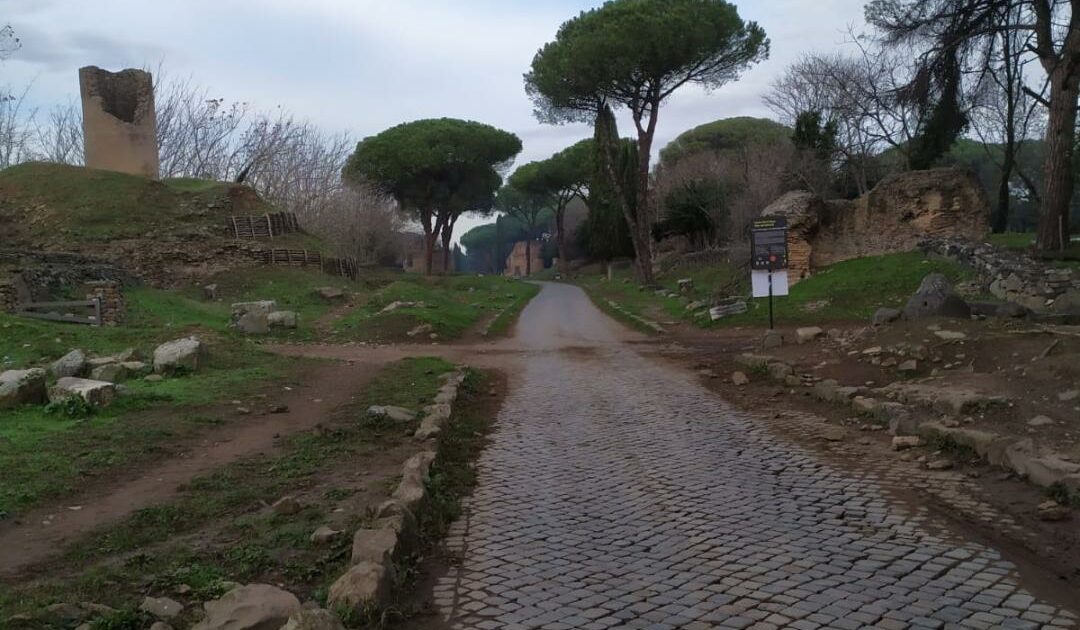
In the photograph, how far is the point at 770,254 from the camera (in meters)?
15.6

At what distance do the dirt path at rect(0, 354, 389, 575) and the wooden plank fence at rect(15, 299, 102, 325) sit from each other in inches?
321

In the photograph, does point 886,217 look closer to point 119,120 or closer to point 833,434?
point 833,434

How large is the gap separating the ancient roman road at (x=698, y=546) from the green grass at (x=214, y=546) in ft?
2.78

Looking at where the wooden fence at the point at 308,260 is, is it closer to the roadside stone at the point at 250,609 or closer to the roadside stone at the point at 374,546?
the roadside stone at the point at 374,546

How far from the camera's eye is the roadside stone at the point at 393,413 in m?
8.53

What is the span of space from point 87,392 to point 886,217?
1926 cm

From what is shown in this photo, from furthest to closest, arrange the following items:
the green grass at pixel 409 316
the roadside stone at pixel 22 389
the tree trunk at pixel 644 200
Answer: the tree trunk at pixel 644 200 < the green grass at pixel 409 316 < the roadside stone at pixel 22 389

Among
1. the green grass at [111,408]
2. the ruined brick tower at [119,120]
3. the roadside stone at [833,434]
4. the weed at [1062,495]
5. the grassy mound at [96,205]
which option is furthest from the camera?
the ruined brick tower at [119,120]

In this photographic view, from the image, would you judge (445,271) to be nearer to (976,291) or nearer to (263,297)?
(263,297)

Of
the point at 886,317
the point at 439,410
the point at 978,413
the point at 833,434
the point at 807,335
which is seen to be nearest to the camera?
the point at 978,413

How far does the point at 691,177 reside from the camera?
1736 inches

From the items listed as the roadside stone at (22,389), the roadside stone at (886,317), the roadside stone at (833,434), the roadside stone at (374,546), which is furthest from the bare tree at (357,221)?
the roadside stone at (374,546)

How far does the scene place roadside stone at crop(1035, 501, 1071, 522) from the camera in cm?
520

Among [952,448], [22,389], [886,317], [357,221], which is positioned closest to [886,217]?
[886,317]
